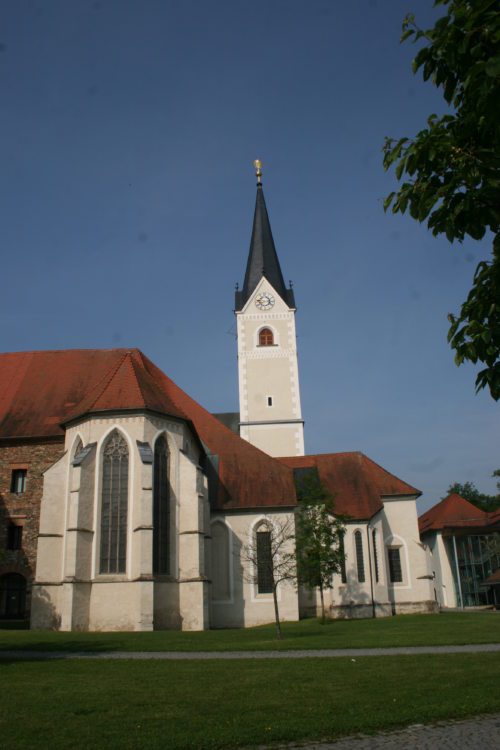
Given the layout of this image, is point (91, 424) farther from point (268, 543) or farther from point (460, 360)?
point (460, 360)

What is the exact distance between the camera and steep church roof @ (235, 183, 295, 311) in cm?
5034

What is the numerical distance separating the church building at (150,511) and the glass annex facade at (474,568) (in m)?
16.4

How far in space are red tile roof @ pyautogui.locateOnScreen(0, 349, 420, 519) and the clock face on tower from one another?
589 inches

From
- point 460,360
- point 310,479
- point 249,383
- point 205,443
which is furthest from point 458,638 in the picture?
point 249,383

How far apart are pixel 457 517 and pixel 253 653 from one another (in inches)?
1498

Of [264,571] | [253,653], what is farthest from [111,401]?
[253,653]

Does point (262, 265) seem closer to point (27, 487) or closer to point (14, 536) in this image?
point (27, 487)

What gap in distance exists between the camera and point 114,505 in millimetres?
26203

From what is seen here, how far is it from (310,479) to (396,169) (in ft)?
85.9

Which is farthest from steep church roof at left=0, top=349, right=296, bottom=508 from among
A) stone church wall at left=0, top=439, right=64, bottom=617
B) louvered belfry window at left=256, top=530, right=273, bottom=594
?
louvered belfry window at left=256, top=530, right=273, bottom=594

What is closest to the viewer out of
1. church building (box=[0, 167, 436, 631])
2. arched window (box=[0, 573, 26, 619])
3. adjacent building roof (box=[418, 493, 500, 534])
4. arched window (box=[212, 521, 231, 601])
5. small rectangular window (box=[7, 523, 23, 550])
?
church building (box=[0, 167, 436, 631])

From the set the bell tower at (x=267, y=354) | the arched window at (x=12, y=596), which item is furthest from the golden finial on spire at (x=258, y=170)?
the arched window at (x=12, y=596)

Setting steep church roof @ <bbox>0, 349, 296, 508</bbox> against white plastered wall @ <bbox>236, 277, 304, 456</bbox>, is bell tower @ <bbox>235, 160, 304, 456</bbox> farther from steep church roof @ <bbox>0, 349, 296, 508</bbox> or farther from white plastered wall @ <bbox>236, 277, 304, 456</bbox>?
steep church roof @ <bbox>0, 349, 296, 508</bbox>

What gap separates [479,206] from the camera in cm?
560
